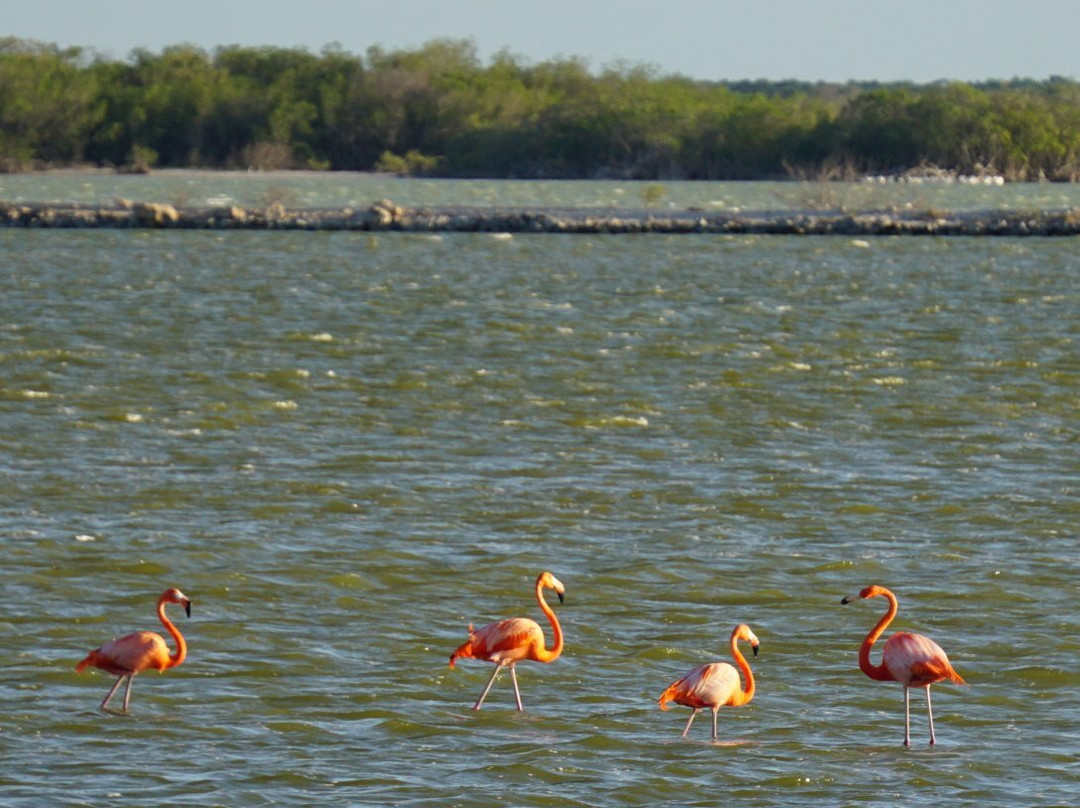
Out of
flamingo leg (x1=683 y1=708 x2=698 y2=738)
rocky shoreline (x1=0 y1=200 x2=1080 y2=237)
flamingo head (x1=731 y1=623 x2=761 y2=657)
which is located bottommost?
flamingo leg (x1=683 y1=708 x2=698 y2=738)

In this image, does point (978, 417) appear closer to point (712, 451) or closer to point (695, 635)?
point (712, 451)

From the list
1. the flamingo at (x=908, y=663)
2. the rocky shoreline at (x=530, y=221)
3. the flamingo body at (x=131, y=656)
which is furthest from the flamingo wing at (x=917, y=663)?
the rocky shoreline at (x=530, y=221)

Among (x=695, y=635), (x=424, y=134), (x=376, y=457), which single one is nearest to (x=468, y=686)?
(x=695, y=635)

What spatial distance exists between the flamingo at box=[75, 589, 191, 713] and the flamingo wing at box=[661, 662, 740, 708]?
8.62 ft

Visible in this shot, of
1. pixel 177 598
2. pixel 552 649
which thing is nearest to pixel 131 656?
pixel 177 598

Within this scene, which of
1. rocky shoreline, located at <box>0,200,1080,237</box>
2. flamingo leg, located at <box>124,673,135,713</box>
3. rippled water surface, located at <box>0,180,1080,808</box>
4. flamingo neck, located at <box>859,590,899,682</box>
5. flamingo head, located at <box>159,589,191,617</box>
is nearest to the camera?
rippled water surface, located at <box>0,180,1080,808</box>

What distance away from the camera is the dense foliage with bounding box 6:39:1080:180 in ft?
294

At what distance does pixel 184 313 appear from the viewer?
106 ft

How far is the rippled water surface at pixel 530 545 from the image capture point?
402 inches

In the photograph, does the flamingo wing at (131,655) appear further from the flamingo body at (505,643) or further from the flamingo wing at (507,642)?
the flamingo wing at (507,642)

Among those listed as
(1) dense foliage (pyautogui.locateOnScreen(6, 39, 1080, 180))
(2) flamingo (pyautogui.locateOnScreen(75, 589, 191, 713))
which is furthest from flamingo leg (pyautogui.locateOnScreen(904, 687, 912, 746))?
(1) dense foliage (pyautogui.locateOnScreen(6, 39, 1080, 180))

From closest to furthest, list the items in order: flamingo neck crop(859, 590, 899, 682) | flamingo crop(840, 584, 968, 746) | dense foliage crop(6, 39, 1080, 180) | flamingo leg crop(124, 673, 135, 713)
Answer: flamingo crop(840, 584, 968, 746) < flamingo neck crop(859, 590, 899, 682) < flamingo leg crop(124, 673, 135, 713) < dense foliage crop(6, 39, 1080, 180)

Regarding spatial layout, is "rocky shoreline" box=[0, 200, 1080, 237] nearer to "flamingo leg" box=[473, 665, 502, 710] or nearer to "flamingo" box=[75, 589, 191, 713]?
"flamingo leg" box=[473, 665, 502, 710]

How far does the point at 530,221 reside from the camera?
5334cm
